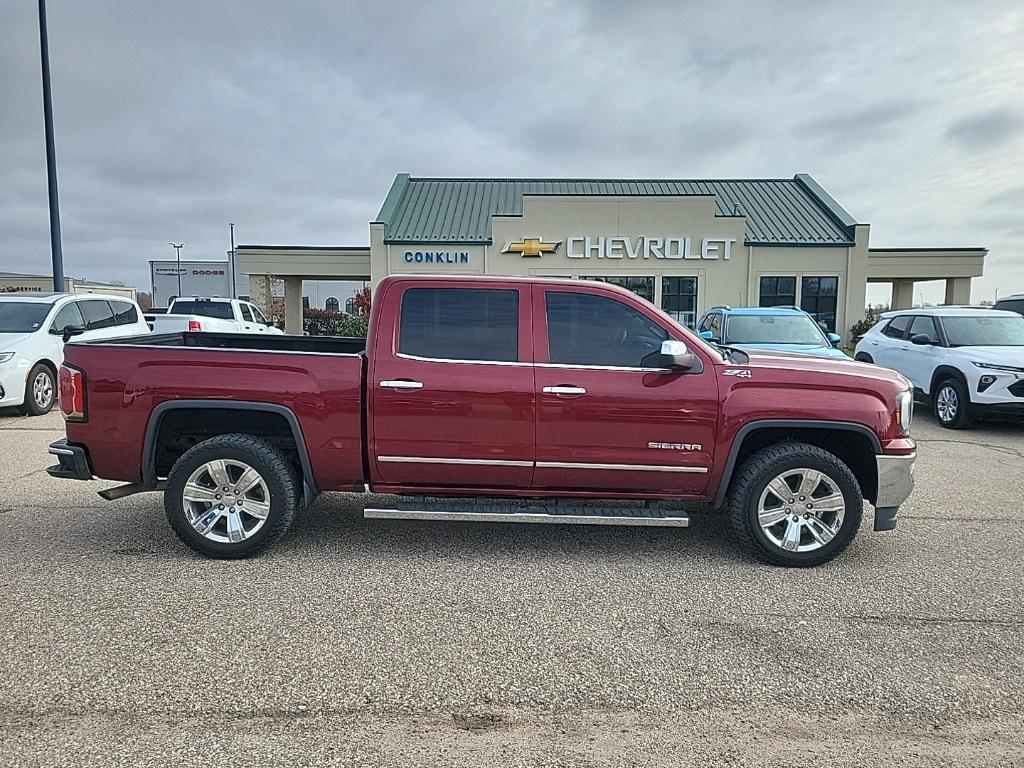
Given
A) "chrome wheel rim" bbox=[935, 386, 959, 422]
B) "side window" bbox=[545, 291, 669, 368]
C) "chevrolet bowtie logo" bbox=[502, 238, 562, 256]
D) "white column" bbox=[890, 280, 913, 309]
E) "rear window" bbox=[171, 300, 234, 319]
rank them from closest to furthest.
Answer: "side window" bbox=[545, 291, 669, 368] < "chrome wheel rim" bbox=[935, 386, 959, 422] < "rear window" bbox=[171, 300, 234, 319] < "chevrolet bowtie logo" bbox=[502, 238, 562, 256] < "white column" bbox=[890, 280, 913, 309]

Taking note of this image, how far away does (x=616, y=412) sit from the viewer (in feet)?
14.3

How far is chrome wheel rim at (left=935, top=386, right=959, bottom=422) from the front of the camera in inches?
375

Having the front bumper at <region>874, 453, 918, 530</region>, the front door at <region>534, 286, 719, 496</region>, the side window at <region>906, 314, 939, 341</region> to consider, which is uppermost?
the side window at <region>906, 314, 939, 341</region>

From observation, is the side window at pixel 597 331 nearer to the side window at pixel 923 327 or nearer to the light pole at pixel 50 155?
the side window at pixel 923 327

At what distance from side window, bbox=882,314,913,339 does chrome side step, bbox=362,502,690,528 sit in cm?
895

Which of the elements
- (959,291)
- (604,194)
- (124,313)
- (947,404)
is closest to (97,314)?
(124,313)

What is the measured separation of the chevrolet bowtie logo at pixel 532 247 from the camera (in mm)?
23703

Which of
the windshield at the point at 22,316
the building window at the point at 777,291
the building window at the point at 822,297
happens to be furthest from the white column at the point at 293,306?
the building window at the point at 822,297

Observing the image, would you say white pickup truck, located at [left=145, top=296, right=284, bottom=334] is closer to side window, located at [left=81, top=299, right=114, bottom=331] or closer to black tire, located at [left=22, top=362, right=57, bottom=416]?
side window, located at [left=81, top=299, right=114, bottom=331]

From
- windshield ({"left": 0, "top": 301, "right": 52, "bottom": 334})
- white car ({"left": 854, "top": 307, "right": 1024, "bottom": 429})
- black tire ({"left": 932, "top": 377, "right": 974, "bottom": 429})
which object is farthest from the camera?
windshield ({"left": 0, "top": 301, "right": 52, "bottom": 334})

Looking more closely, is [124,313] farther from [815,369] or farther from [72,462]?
[815,369]

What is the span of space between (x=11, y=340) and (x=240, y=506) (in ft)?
25.6

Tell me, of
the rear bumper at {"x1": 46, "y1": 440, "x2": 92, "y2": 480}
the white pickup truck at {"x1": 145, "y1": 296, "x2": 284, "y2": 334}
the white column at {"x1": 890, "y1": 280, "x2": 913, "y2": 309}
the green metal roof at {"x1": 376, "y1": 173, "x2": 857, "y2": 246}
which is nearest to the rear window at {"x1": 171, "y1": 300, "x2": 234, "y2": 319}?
the white pickup truck at {"x1": 145, "y1": 296, "x2": 284, "y2": 334}

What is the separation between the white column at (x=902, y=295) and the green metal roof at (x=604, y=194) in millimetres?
5125
